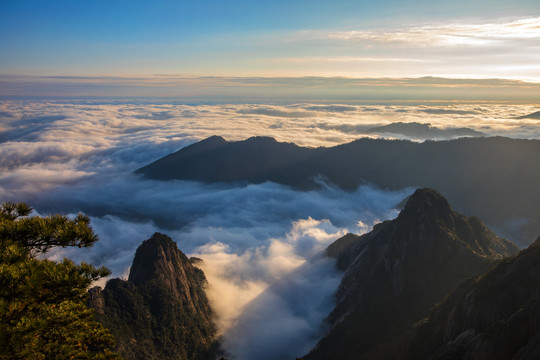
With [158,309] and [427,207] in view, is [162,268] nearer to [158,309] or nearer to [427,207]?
Result: [158,309]

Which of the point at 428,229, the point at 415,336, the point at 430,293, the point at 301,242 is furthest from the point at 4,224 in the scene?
the point at 301,242

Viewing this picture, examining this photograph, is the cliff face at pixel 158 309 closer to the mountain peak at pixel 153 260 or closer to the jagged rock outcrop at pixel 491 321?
the mountain peak at pixel 153 260

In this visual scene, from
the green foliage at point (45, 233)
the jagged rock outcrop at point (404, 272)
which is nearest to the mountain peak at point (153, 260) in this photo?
the jagged rock outcrop at point (404, 272)

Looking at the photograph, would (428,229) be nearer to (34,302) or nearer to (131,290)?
(131,290)

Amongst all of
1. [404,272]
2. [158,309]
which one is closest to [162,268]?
[158,309]

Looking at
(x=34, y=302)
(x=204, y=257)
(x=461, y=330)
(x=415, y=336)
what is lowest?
(x=204, y=257)

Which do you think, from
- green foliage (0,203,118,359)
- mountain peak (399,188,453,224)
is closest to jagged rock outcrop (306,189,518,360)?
mountain peak (399,188,453,224)
